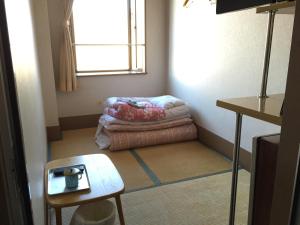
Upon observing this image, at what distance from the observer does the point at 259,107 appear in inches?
41.3

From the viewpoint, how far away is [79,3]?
11.5 feet

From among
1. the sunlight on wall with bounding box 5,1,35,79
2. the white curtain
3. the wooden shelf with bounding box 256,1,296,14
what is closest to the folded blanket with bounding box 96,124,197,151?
the white curtain

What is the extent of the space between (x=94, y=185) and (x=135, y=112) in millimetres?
1706

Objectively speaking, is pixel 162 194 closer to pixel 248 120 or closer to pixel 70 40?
pixel 248 120

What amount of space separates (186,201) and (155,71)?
236 cm

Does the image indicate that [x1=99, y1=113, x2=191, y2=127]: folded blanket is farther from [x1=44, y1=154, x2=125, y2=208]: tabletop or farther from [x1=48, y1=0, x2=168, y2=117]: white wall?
[x1=44, y1=154, x2=125, y2=208]: tabletop

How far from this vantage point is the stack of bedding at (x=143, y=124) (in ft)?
9.77

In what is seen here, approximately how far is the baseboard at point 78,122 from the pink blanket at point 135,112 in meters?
0.61

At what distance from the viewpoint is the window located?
3.59 meters

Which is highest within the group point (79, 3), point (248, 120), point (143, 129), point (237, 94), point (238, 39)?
point (79, 3)

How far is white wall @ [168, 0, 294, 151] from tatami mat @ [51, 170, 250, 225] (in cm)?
59

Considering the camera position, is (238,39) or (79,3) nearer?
(238,39)

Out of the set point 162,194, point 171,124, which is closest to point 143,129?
point 171,124

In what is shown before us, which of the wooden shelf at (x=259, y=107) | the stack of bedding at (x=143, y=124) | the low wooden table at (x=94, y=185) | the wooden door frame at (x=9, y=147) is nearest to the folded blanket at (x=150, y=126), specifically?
the stack of bedding at (x=143, y=124)
